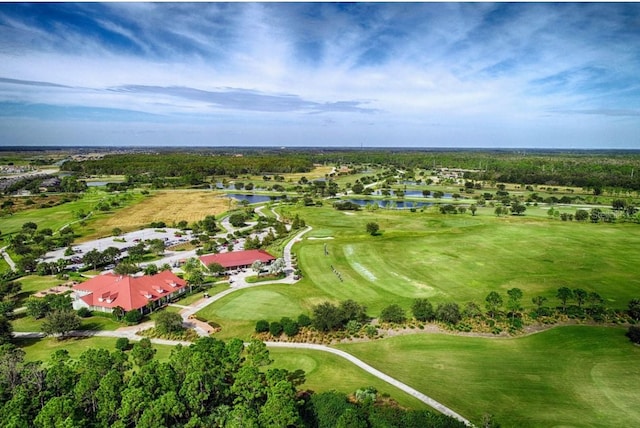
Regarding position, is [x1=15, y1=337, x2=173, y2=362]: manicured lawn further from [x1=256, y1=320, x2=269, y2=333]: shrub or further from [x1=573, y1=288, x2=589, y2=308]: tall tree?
[x1=573, y1=288, x2=589, y2=308]: tall tree

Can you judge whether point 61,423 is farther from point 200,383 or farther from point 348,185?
point 348,185

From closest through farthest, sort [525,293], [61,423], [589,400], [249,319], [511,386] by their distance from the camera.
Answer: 1. [61,423]
2. [589,400]
3. [511,386]
4. [249,319]
5. [525,293]

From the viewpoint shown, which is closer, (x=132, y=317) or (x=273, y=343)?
(x=273, y=343)

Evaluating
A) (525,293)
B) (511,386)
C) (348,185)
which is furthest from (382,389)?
(348,185)

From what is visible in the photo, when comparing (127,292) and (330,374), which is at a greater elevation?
(127,292)

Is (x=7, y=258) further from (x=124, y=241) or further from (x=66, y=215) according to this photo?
(x=66, y=215)

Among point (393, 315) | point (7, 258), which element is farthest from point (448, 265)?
point (7, 258)
